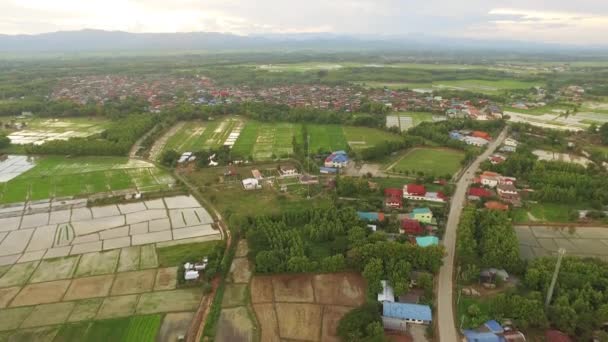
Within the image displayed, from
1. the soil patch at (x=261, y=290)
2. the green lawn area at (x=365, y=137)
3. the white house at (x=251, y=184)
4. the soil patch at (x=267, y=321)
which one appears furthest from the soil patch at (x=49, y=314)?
the green lawn area at (x=365, y=137)

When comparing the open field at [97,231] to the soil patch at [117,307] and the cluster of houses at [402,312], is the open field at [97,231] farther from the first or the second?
the cluster of houses at [402,312]

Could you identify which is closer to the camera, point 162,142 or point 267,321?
point 267,321

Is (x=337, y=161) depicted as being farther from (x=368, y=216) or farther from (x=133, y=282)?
(x=133, y=282)

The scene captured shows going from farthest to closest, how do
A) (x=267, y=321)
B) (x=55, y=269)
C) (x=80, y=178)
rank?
(x=80, y=178), (x=55, y=269), (x=267, y=321)

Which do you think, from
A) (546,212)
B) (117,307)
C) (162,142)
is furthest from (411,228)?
(162,142)

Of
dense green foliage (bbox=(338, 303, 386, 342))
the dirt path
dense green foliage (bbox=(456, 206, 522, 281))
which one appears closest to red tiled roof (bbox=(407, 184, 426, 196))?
dense green foliage (bbox=(456, 206, 522, 281))

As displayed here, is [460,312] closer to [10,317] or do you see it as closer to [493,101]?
[10,317]
